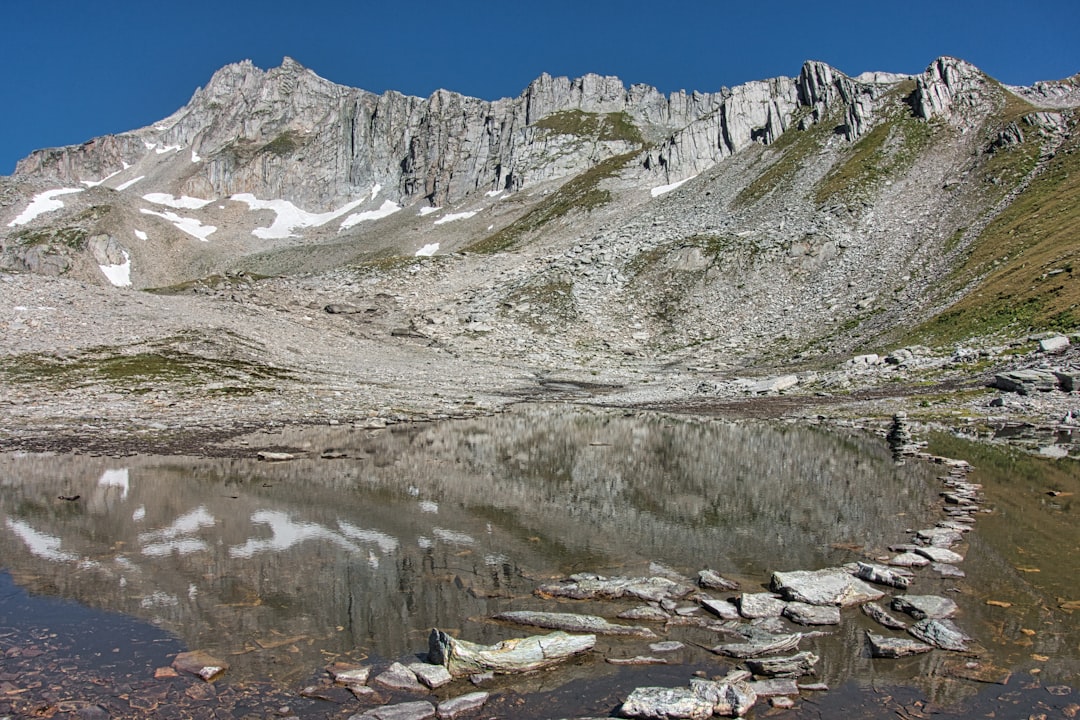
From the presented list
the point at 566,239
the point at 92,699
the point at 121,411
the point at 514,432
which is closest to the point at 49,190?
the point at 566,239

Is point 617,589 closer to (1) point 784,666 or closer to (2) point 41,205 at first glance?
(1) point 784,666

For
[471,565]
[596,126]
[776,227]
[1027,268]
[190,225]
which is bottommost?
[471,565]

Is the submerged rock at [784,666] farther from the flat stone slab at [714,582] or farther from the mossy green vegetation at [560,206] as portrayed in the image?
the mossy green vegetation at [560,206]

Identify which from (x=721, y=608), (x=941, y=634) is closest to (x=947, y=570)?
(x=941, y=634)

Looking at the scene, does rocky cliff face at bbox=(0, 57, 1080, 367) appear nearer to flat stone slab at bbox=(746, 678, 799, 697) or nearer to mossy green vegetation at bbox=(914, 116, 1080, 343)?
mossy green vegetation at bbox=(914, 116, 1080, 343)

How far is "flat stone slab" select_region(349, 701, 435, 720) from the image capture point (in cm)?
731

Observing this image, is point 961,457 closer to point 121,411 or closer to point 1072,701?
point 1072,701

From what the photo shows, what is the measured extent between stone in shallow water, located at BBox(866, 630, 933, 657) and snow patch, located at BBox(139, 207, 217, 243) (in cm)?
20108

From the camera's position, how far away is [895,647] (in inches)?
352

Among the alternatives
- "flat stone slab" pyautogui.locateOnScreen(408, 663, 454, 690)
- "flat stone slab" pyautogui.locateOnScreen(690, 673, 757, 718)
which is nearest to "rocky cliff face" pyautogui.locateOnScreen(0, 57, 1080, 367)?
"flat stone slab" pyautogui.locateOnScreen(690, 673, 757, 718)

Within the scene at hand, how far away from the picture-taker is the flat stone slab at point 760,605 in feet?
33.3

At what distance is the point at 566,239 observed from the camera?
337 feet

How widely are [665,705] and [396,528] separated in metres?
8.97

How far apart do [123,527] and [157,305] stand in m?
49.1
